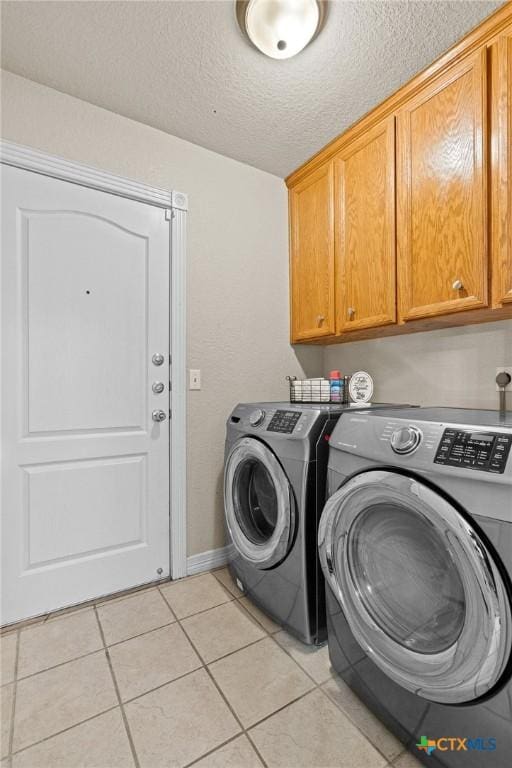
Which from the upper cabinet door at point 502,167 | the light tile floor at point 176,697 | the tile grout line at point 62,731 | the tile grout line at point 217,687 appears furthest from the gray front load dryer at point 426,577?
the tile grout line at point 62,731

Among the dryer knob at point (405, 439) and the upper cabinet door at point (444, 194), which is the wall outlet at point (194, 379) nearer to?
the upper cabinet door at point (444, 194)

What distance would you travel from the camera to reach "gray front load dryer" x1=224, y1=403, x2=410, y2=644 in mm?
1420

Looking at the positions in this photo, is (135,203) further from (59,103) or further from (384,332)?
(384,332)

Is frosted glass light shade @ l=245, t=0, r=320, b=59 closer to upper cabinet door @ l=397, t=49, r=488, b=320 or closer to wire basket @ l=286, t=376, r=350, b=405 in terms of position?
upper cabinet door @ l=397, t=49, r=488, b=320

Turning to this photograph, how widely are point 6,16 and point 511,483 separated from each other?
2.24 m

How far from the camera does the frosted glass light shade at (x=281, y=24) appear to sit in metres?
1.27

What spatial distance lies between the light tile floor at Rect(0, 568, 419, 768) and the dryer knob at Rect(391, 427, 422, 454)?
2.88 feet

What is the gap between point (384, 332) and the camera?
2.01 meters

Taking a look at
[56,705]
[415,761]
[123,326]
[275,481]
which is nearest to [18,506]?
[56,705]

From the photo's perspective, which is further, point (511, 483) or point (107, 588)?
point (107, 588)

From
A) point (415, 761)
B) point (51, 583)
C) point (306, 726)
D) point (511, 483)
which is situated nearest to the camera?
point (511, 483)

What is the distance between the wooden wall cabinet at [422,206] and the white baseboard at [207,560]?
4.64ft

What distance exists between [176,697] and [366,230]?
2139 mm

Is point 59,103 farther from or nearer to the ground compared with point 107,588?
farther from the ground
